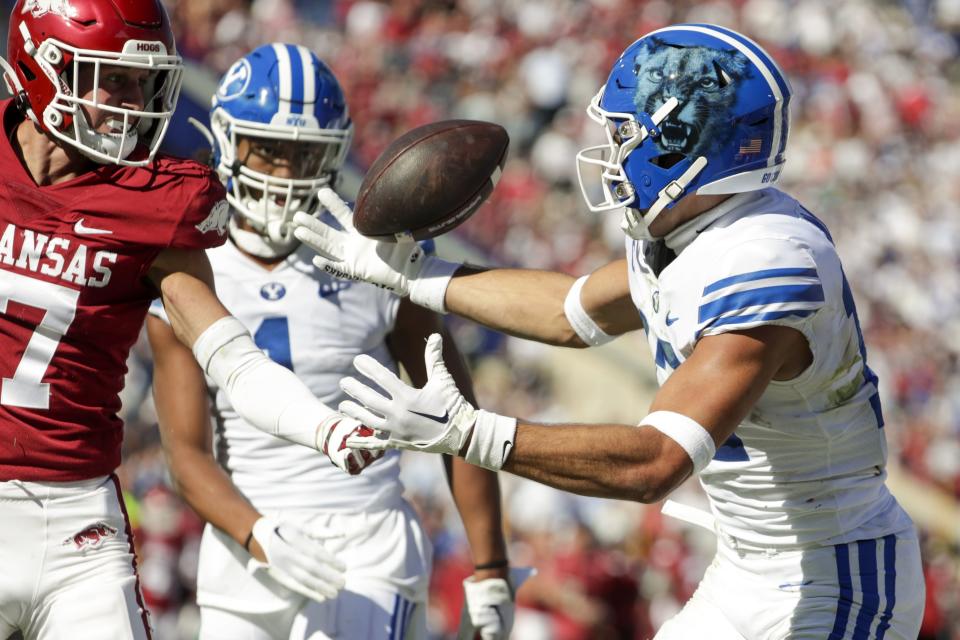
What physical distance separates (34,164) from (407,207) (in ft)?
2.94

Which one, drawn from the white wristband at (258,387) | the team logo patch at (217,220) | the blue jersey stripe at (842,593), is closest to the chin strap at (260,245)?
the team logo patch at (217,220)

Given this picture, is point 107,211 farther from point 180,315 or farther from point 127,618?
point 127,618

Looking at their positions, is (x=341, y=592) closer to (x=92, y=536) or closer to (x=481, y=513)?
(x=481, y=513)

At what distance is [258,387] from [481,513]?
1173 millimetres

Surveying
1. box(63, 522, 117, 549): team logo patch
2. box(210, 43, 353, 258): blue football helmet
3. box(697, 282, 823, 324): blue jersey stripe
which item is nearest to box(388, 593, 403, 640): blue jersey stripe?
box(63, 522, 117, 549): team logo patch

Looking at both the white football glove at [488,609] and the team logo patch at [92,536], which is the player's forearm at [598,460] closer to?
the team logo patch at [92,536]

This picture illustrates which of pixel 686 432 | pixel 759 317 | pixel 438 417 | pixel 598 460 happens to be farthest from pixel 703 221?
pixel 438 417

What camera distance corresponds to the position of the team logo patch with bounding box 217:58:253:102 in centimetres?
402

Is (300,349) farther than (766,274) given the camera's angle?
Yes

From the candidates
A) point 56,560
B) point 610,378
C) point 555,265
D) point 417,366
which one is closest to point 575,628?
point 417,366

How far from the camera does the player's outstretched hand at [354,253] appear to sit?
3611mm

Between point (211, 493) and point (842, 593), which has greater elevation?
point (842, 593)

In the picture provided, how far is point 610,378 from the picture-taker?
34.2 ft

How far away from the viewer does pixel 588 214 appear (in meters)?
11.5
